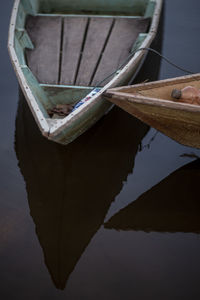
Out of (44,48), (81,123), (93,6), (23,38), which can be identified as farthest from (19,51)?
(93,6)

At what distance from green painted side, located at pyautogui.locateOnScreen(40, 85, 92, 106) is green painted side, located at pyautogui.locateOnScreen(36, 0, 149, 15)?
1762mm

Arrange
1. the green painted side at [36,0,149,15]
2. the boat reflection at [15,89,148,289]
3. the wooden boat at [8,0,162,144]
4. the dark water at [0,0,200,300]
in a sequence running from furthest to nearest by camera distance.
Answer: the green painted side at [36,0,149,15], the wooden boat at [8,0,162,144], the boat reflection at [15,89,148,289], the dark water at [0,0,200,300]

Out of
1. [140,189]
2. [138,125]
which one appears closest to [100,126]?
[138,125]

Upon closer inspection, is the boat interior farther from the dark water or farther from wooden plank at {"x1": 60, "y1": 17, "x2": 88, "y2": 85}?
the dark water

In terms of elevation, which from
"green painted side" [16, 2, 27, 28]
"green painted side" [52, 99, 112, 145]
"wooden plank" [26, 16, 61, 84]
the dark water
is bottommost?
the dark water

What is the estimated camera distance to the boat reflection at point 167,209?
2812 mm

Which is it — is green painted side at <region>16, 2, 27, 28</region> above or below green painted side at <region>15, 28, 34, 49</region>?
above

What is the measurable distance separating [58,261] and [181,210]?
1.13 metres

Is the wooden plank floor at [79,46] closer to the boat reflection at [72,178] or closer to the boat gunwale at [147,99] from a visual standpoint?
the boat reflection at [72,178]

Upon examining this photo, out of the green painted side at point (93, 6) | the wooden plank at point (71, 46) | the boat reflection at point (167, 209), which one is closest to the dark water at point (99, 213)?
the boat reflection at point (167, 209)

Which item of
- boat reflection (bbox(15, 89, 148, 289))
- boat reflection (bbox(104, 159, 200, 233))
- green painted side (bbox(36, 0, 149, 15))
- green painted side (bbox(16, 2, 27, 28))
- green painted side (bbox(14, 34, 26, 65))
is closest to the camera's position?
boat reflection (bbox(15, 89, 148, 289))

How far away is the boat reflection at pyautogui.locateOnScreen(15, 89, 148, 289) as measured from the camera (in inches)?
106

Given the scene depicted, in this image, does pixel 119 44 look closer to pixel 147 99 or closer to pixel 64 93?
pixel 64 93

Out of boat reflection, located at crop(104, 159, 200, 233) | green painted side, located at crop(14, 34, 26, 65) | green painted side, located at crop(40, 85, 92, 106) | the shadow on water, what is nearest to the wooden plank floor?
green painted side, located at crop(14, 34, 26, 65)
